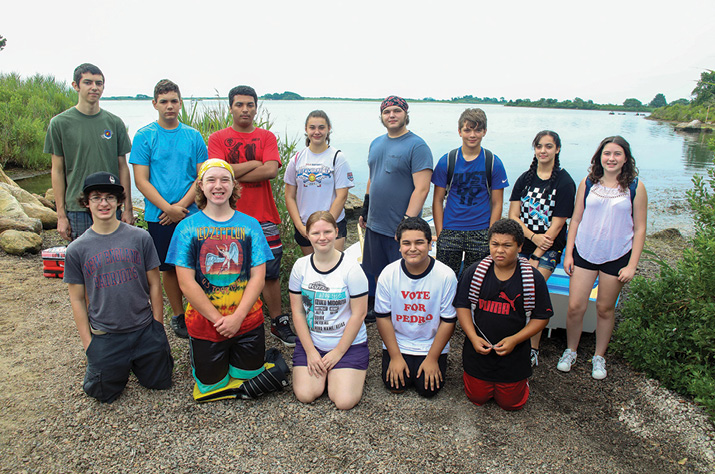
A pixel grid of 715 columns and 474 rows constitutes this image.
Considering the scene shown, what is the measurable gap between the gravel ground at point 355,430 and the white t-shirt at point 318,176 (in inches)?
68.4

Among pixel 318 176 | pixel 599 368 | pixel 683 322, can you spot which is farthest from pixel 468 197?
pixel 683 322

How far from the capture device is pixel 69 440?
291 centimetres

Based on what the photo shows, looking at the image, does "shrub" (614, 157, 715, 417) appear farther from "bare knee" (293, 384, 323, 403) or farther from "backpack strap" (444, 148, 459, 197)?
"bare knee" (293, 384, 323, 403)

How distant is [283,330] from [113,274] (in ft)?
5.42

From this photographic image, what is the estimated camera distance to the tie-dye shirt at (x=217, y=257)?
3271 millimetres

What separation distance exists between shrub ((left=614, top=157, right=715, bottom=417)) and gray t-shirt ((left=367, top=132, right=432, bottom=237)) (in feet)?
7.42

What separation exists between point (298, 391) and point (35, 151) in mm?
14560

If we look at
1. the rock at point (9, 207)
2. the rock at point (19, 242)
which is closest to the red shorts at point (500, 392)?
the rock at point (19, 242)

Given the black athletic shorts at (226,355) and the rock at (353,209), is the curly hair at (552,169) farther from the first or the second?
the rock at (353,209)

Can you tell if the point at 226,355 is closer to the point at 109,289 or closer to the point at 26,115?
the point at 109,289

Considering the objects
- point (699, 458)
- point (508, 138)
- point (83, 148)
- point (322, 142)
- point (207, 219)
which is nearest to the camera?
point (699, 458)

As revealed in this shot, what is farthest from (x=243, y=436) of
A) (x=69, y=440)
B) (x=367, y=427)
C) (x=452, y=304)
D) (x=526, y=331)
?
(x=526, y=331)

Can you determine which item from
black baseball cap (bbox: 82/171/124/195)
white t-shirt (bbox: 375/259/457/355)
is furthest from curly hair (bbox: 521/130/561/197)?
black baseball cap (bbox: 82/171/124/195)

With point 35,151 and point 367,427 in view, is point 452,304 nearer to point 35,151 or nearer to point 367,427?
point 367,427
